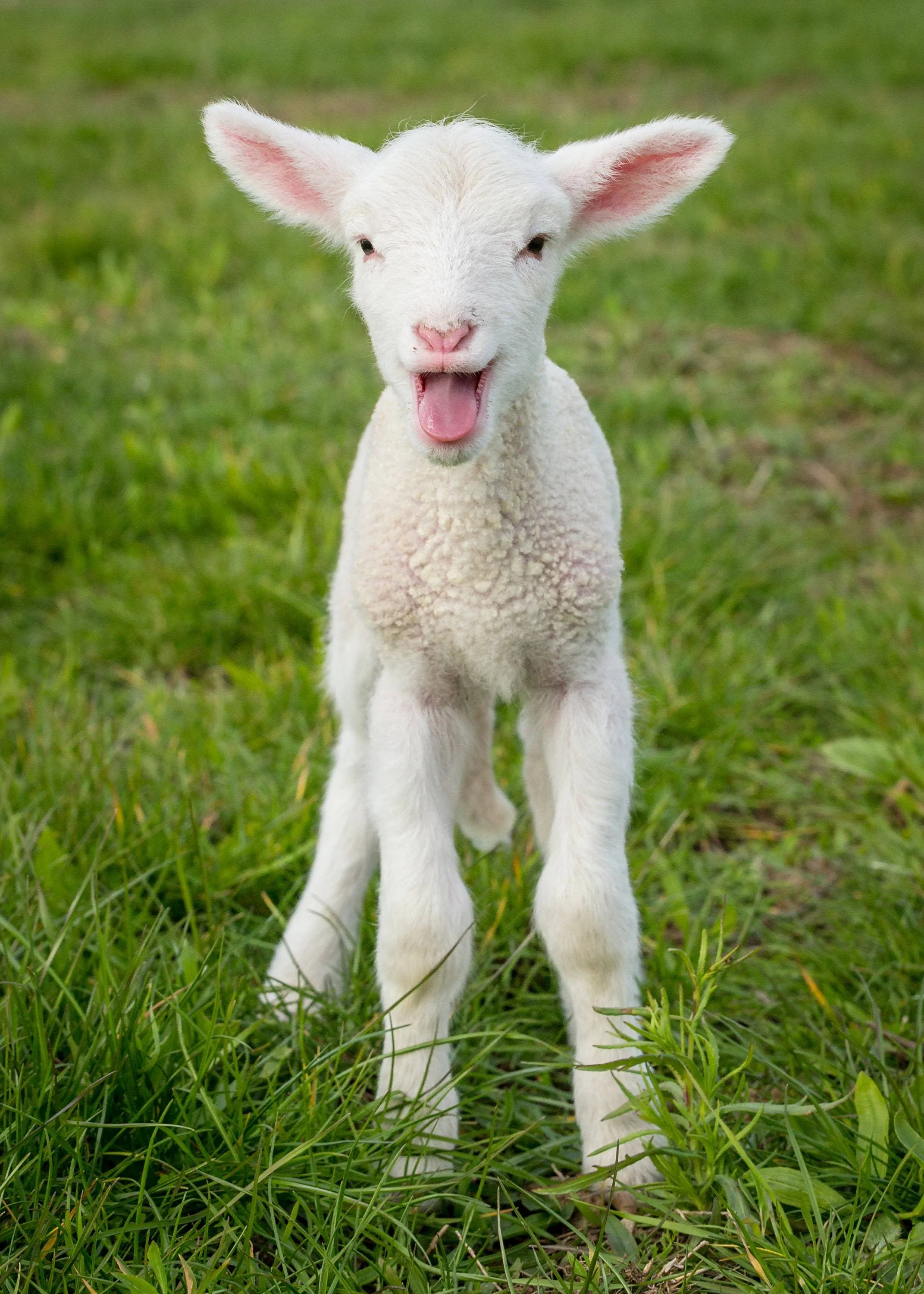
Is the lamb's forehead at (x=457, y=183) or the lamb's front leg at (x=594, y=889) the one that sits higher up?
the lamb's forehead at (x=457, y=183)

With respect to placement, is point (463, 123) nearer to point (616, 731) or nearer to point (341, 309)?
point (616, 731)

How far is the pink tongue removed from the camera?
205 centimetres

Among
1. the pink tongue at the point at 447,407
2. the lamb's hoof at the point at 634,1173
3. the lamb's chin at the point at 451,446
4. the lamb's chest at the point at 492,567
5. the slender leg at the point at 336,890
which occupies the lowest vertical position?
the lamb's hoof at the point at 634,1173

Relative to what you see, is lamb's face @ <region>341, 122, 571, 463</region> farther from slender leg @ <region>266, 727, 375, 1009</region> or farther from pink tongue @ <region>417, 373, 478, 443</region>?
slender leg @ <region>266, 727, 375, 1009</region>

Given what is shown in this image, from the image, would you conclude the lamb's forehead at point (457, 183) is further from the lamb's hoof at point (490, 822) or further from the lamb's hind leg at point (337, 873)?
the lamb's hoof at point (490, 822)

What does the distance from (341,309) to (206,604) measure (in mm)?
2648

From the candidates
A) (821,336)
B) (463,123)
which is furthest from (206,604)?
(821,336)

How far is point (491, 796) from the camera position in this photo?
2869 mm

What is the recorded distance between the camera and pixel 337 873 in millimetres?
2986

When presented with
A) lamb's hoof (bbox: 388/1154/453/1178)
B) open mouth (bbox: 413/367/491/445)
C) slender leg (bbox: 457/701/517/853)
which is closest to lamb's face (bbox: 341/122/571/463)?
open mouth (bbox: 413/367/491/445)

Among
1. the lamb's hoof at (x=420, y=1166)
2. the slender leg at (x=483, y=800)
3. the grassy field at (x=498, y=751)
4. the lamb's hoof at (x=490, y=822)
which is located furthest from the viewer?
the lamb's hoof at (x=490, y=822)

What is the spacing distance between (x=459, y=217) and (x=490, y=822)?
1.33 meters

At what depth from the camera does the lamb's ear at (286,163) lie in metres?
2.37

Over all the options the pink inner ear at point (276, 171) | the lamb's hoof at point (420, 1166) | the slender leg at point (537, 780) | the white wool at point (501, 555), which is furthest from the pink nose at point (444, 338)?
the lamb's hoof at point (420, 1166)
